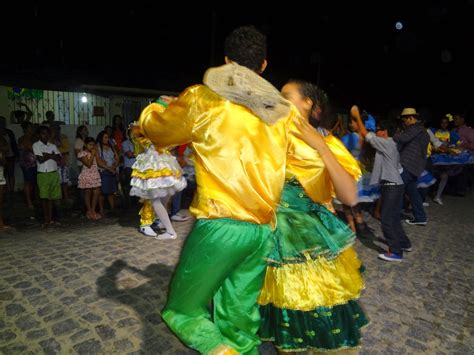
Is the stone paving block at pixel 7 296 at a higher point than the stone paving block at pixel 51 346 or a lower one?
lower

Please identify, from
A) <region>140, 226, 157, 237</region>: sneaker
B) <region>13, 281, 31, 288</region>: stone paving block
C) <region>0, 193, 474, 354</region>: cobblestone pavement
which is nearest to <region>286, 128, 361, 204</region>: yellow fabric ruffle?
<region>0, 193, 474, 354</region>: cobblestone pavement

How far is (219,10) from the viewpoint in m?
14.4

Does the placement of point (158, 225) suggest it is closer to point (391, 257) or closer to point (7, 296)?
point (7, 296)

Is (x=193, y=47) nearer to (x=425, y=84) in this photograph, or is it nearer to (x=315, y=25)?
(x=315, y=25)

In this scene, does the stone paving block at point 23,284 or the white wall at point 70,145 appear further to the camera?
the white wall at point 70,145

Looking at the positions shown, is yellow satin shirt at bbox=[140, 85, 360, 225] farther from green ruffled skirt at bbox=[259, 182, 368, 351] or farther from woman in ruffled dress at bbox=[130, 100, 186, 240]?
woman in ruffled dress at bbox=[130, 100, 186, 240]

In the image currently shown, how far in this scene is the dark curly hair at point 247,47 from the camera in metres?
1.88

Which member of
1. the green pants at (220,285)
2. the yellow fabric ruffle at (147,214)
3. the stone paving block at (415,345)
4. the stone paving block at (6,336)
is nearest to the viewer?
the green pants at (220,285)

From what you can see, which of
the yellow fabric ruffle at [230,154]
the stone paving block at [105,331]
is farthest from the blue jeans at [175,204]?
the yellow fabric ruffle at [230,154]

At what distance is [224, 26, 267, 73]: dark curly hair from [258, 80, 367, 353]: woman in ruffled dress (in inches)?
13.9

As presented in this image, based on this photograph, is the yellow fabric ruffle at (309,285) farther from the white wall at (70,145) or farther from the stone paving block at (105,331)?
the white wall at (70,145)

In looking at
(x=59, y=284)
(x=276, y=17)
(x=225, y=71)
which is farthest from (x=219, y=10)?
(x=225, y=71)

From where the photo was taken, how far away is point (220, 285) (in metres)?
1.85

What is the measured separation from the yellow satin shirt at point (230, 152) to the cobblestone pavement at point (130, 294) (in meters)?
1.86
